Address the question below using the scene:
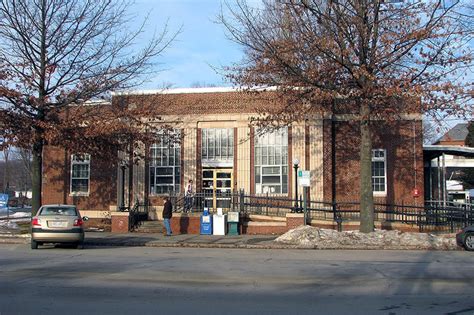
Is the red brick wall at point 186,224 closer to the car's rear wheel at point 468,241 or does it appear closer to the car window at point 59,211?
the car window at point 59,211

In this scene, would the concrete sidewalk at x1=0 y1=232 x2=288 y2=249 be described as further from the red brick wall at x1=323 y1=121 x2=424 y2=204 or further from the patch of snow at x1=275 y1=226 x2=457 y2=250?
the red brick wall at x1=323 y1=121 x2=424 y2=204

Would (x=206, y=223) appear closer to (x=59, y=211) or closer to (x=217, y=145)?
(x=217, y=145)

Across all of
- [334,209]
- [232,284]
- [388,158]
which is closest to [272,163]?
[334,209]

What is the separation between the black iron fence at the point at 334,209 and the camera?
Answer: 80.4 ft

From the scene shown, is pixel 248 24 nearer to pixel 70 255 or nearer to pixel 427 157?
pixel 70 255

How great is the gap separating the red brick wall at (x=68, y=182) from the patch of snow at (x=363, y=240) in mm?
13045

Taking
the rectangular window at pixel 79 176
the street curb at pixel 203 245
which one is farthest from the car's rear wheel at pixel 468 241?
the rectangular window at pixel 79 176

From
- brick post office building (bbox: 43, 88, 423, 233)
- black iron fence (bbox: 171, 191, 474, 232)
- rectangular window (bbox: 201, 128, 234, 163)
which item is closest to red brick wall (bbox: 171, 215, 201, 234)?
black iron fence (bbox: 171, 191, 474, 232)

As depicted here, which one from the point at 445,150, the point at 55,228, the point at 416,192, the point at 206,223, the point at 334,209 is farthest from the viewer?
the point at 445,150

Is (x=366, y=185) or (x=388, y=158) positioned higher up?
(x=388, y=158)

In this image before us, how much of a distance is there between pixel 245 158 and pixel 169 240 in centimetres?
893

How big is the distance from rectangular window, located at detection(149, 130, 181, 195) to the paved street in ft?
43.7

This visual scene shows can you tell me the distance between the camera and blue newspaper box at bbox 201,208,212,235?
77.4 feet

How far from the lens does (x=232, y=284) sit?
10.4 m
